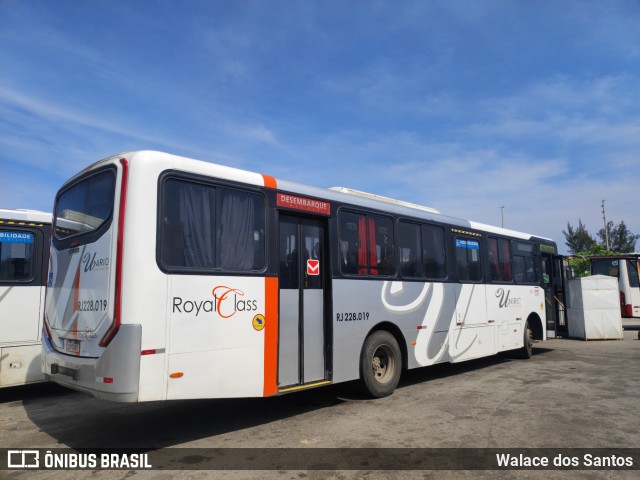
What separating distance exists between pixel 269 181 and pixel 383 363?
3.84m

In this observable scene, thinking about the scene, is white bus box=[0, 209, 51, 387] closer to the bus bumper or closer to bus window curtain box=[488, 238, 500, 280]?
the bus bumper

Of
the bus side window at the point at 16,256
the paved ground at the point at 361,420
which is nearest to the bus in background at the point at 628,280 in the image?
the paved ground at the point at 361,420

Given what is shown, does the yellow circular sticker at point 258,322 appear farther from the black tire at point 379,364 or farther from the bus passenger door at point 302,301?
the black tire at point 379,364

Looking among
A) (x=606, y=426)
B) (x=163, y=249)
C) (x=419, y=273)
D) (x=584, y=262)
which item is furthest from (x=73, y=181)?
(x=584, y=262)

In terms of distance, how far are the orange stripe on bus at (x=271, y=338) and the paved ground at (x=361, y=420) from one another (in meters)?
0.62

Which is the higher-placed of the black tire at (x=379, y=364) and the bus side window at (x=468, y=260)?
the bus side window at (x=468, y=260)

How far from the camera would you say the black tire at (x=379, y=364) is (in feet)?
24.8

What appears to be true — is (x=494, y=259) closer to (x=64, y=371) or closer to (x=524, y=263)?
(x=524, y=263)

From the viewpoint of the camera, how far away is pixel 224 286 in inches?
224

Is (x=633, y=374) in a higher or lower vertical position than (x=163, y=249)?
lower

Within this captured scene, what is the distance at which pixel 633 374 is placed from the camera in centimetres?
980

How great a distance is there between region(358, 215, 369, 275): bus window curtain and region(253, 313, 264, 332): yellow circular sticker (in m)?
2.17

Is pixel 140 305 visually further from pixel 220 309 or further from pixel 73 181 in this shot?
pixel 73 181

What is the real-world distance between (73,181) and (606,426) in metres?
7.82
